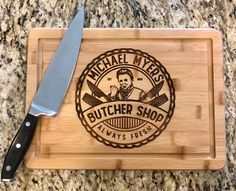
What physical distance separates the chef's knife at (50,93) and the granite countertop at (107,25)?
0.10 ft

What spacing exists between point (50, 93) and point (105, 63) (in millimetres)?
138

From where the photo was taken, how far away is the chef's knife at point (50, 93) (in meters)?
0.75

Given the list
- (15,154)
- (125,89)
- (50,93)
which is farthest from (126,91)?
(15,154)

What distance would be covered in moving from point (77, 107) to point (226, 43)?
38 cm

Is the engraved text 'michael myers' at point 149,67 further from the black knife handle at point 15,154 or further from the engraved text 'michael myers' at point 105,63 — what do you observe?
the black knife handle at point 15,154

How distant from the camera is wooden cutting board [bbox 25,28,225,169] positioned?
0.76 metres

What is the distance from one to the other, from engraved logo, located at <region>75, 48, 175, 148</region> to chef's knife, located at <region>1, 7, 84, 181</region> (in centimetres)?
4

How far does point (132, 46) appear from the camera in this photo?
0.80 meters

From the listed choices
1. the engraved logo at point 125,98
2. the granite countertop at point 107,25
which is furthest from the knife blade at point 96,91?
the granite countertop at point 107,25

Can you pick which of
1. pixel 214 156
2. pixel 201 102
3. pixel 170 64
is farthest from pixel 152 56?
pixel 214 156

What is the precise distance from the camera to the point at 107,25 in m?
0.83

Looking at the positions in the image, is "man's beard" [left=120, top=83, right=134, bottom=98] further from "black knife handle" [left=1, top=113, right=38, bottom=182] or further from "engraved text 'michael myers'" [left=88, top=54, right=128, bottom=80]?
"black knife handle" [left=1, top=113, right=38, bottom=182]

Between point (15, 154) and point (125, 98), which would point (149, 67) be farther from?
point (15, 154)

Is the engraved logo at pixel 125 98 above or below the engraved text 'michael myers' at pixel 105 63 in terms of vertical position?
below
